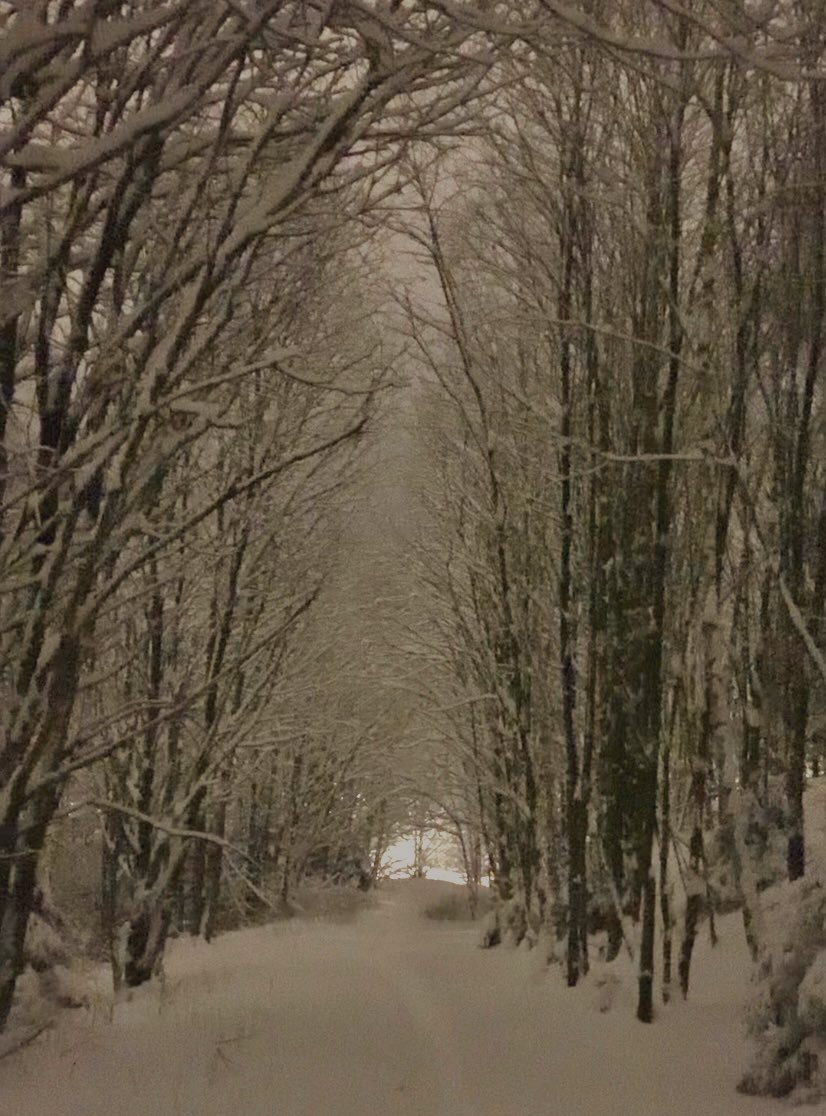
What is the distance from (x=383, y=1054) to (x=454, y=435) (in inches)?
313

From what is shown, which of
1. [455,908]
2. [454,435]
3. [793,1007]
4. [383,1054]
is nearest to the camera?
[793,1007]

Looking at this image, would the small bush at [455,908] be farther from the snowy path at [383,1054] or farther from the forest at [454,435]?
the snowy path at [383,1054]

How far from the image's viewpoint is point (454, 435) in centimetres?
1312

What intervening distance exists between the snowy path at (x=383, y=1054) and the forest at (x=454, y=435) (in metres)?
0.38

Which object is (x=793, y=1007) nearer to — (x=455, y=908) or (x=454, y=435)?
(x=454, y=435)

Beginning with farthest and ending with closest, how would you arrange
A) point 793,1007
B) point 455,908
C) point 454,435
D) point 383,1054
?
point 455,908
point 454,435
point 383,1054
point 793,1007

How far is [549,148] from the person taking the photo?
28.5ft

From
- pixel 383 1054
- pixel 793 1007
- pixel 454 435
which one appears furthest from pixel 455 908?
pixel 793 1007

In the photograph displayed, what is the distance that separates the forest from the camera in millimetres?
3723

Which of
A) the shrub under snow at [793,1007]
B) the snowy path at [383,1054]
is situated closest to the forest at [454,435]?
the shrub under snow at [793,1007]

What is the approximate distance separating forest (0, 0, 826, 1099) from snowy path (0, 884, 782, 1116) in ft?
1.24

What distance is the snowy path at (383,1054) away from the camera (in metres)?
5.04

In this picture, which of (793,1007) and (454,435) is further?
(454,435)

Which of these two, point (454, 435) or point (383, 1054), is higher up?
point (454, 435)
